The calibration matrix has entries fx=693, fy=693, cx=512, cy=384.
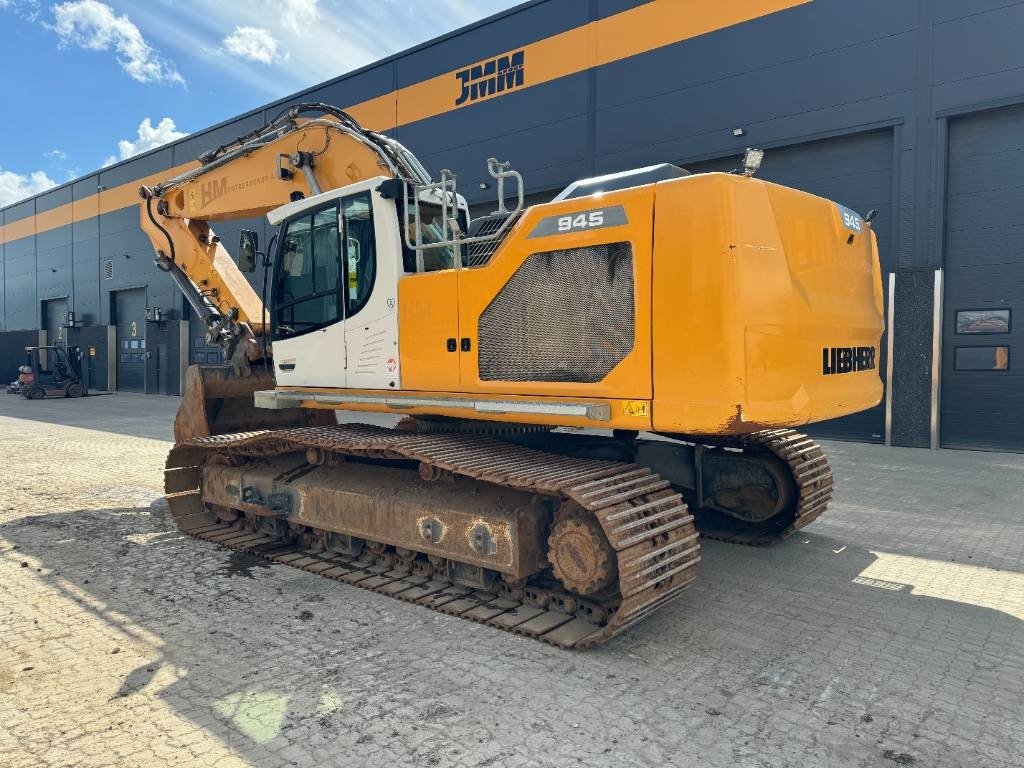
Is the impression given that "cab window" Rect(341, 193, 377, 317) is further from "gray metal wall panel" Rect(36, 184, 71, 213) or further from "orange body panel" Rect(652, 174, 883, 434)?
"gray metal wall panel" Rect(36, 184, 71, 213)

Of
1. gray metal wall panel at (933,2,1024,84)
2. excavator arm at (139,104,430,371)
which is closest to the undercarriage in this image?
excavator arm at (139,104,430,371)

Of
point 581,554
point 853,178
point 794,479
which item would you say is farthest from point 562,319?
point 853,178

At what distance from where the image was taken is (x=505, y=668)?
3.73 meters

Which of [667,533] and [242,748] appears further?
[667,533]

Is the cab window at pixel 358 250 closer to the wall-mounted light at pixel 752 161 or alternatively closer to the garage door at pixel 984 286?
the wall-mounted light at pixel 752 161

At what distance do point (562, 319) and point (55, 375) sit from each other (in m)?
28.2

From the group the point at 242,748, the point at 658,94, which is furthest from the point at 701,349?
the point at 658,94

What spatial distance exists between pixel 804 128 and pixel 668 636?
1142 centimetres

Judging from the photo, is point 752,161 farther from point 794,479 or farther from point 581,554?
point 794,479

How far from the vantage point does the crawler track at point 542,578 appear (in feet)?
12.8

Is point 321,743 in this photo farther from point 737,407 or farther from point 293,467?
point 293,467

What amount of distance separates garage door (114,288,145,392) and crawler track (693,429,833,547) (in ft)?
95.0

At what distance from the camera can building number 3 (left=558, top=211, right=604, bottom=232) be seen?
4164mm

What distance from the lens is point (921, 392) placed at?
11625mm
